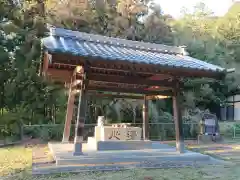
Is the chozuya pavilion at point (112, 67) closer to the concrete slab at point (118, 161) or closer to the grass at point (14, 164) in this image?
the concrete slab at point (118, 161)

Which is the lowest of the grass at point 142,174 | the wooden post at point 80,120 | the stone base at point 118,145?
the grass at point 142,174

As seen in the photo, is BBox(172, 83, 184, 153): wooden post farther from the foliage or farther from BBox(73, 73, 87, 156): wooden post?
the foliage

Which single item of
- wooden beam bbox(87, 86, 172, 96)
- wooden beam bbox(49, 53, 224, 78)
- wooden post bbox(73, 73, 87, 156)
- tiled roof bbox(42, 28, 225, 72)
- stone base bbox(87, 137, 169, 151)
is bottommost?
stone base bbox(87, 137, 169, 151)

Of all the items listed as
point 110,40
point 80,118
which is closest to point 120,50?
point 110,40

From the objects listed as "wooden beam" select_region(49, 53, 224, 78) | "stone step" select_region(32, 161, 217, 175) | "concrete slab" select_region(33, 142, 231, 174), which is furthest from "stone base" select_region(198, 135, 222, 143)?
"wooden beam" select_region(49, 53, 224, 78)

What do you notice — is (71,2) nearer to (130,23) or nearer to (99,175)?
(130,23)

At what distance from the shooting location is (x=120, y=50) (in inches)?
259

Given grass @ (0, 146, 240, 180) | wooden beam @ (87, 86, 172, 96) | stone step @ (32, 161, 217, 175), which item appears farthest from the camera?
wooden beam @ (87, 86, 172, 96)

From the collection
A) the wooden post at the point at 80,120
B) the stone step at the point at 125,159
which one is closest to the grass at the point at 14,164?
the stone step at the point at 125,159

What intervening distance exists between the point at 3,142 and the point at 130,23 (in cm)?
821

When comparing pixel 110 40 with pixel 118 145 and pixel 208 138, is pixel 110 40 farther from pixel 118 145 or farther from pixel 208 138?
pixel 208 138

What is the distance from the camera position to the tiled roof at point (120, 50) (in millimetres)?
5652

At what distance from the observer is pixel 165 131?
1231 cm

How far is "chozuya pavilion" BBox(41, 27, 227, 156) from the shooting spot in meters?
5.43
